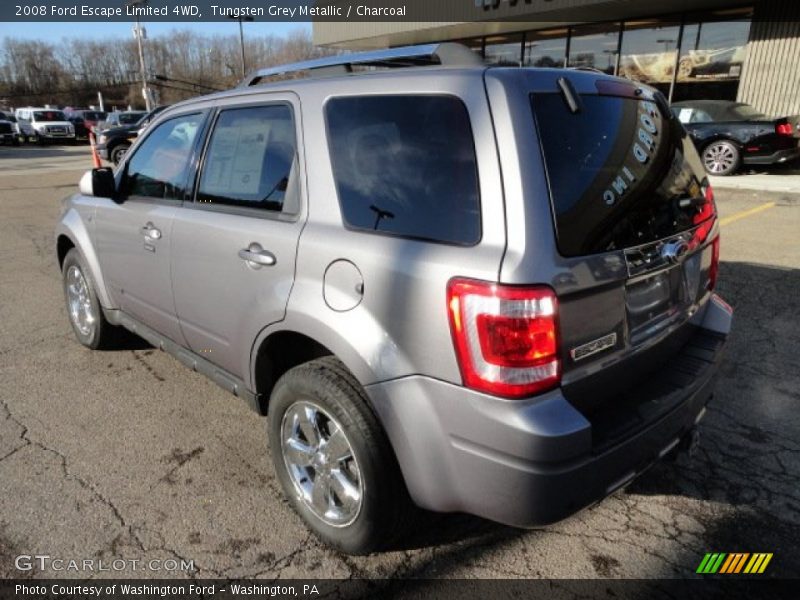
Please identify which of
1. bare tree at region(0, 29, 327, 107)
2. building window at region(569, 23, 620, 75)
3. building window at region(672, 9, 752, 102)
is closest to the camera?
building window at region(672, 9, 752, 102)

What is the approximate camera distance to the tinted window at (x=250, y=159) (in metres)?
2.51

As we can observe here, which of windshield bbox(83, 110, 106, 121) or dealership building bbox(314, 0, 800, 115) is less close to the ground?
dealership building bbox(314, 0, 800, 115)

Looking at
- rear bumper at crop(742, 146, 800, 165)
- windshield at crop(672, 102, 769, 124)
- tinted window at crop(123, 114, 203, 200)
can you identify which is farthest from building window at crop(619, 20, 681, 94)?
tinted window at crop(123, 114, 203, 200)

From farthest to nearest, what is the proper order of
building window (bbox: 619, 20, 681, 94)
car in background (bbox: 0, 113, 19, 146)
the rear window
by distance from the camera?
car in background (bbox: 0, 113, 19, 146), building window (bbox: 619, 20, 681, 94), the rear window

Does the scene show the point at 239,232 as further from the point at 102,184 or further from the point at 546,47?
the point at 546,47

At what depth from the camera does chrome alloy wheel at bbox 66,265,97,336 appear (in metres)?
4.25

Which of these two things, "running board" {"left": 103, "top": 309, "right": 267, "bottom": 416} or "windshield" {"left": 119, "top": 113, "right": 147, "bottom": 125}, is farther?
"windshield" {"left": 119, "top": 113, "right": 147, "bottom": 125}

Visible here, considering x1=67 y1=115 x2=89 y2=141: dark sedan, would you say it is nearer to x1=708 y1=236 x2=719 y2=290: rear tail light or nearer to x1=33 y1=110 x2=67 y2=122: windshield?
x1=33 y1=110 x2=67 y2=122: windshield

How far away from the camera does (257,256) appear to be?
8.11ft

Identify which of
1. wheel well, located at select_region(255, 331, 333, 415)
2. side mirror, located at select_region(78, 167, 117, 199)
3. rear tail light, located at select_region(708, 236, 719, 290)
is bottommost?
wheel well, located at select_region(255, 331, 333, 415)

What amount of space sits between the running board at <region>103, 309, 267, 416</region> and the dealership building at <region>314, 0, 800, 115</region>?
12.9 meters

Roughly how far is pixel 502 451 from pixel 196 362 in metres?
1.95

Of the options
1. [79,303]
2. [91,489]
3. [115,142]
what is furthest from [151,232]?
[115,142]

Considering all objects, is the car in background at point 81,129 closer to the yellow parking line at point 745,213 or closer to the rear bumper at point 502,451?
the yellow parking line at point 745,213
